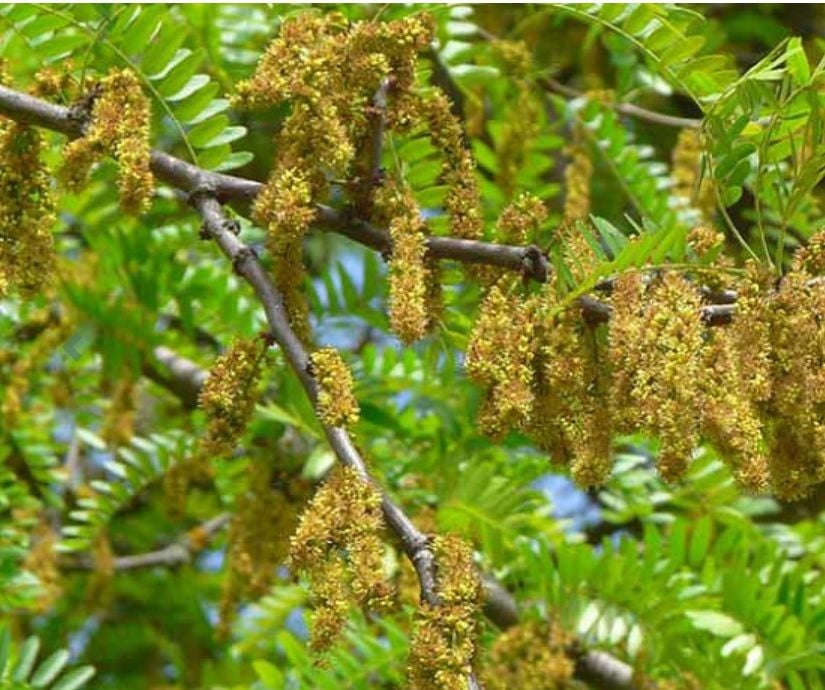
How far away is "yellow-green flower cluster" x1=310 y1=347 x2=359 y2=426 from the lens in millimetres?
1415

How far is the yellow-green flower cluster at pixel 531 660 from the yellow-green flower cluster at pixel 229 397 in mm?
809

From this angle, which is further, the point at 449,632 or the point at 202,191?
the point at 202,191

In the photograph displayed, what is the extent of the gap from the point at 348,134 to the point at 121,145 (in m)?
0.21

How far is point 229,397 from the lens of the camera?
1.53 metres

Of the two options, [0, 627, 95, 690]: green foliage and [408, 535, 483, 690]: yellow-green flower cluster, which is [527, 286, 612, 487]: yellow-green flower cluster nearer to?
[408, 535, 483, 690]: yellow-green flower cluster

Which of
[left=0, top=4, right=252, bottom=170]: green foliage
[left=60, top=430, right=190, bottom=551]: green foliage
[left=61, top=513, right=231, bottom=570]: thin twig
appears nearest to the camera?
[left=0, top=4, right=252, bottom=170]: green foliage

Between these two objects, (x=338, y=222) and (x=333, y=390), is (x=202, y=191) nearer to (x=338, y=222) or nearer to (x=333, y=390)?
(x=338, y=222)

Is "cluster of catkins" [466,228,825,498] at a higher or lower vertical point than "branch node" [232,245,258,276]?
lower

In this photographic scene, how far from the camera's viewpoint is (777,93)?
1.59 meters

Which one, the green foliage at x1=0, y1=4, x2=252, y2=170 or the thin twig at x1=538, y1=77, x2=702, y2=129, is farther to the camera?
the thin twig at x1=538, y1=77, x2=702, y2=129

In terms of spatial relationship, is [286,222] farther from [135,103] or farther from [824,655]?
[824,655]

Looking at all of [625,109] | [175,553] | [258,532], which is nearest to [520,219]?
[258,532]

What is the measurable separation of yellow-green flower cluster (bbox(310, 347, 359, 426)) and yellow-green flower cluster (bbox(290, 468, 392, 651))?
0.07m

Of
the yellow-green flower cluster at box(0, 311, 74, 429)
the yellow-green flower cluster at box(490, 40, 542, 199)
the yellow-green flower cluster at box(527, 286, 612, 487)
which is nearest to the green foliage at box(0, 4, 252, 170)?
the yellow-green flower cluster at box(527, 286, 612, 487)
